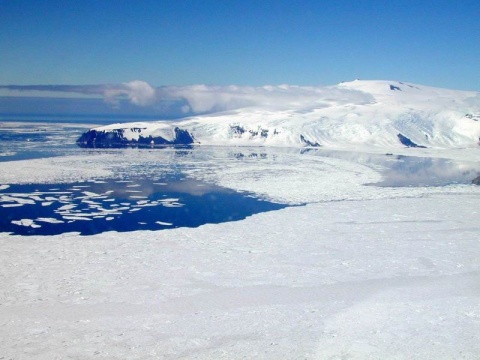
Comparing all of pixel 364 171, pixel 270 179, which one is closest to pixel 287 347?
pixel 270 179

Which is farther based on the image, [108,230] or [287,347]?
[108,230]

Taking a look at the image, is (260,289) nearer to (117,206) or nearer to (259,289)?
(259,289)

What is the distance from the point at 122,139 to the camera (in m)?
34.6

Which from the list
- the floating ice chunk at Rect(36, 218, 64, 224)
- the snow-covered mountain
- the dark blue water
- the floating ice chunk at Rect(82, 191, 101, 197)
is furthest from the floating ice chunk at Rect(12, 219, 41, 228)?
the snow-covered mountain

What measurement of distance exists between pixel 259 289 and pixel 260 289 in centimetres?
1

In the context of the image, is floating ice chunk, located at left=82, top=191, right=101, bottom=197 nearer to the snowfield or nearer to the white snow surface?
the snowfield

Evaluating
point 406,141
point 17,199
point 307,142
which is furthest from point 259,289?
point 406,141

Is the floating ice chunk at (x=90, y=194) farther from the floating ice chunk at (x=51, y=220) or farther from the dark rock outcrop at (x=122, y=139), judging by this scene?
the dark rock outcrop at (x=122, y=139)

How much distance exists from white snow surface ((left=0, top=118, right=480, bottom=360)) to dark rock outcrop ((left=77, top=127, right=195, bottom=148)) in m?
22.7

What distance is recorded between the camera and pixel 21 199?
13.4 metres

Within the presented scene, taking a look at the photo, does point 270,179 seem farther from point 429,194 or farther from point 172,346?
point 172,346

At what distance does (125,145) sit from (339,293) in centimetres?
2798

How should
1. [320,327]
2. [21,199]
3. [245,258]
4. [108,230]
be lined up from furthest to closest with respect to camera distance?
[21,199]
[108,230]
[245,258]
[320,327]

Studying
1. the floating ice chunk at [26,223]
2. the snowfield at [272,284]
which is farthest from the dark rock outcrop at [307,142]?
the floating ice chunk at [26,223]
